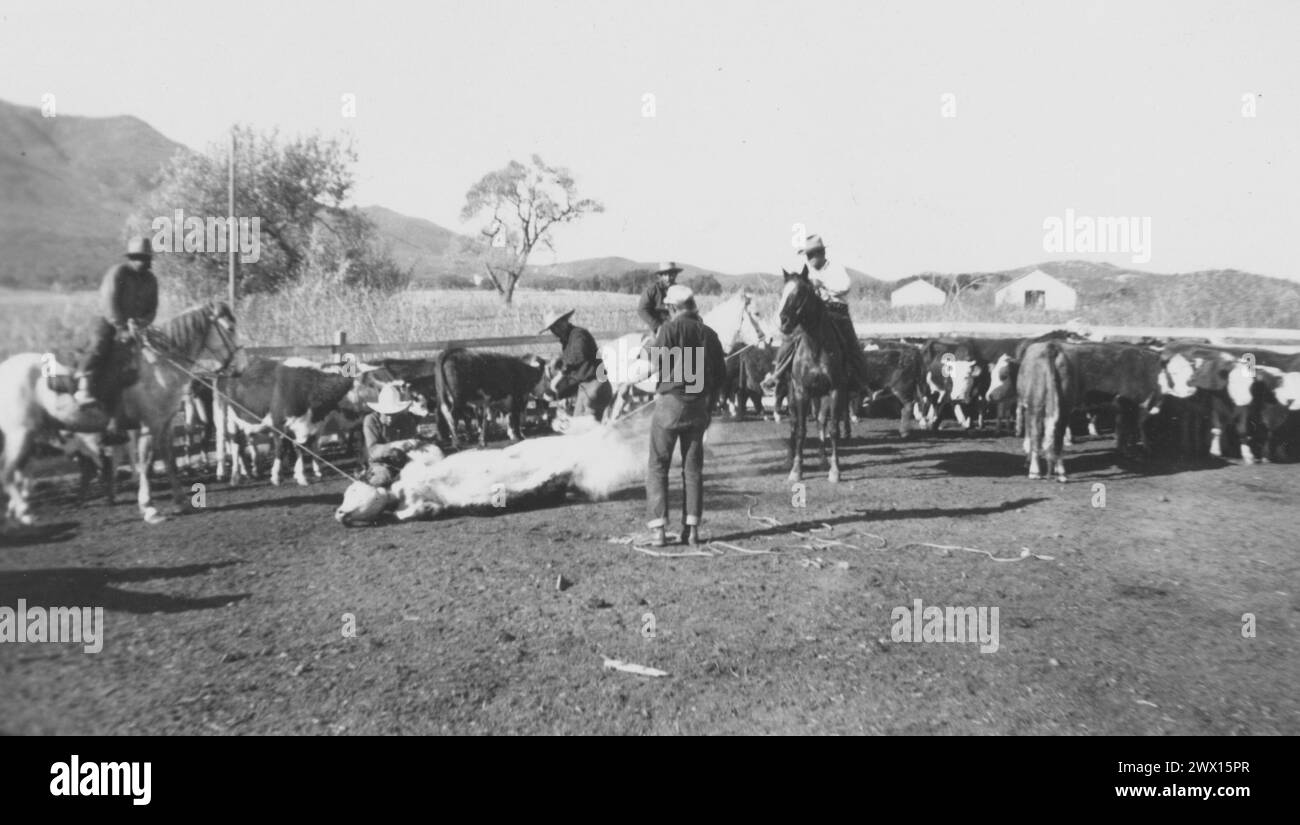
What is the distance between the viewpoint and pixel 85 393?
5.01 metres

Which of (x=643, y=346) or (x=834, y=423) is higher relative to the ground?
(x=643, y=346)

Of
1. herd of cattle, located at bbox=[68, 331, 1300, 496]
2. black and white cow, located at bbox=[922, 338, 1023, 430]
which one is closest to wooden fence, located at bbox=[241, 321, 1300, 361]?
herd of cattle, located at bbox=[68, 331, 1300, 496]

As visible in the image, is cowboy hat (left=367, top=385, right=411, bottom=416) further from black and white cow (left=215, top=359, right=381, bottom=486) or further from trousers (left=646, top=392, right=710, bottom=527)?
trousers (left=646, top=392, right=710, bottom=527)

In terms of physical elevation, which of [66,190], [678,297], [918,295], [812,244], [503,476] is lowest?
[503,476]

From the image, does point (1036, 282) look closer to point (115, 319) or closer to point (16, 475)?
point (115, 319)

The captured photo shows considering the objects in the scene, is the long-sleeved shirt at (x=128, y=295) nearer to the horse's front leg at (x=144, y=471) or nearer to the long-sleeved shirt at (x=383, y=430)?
the horse's front leg at (x=144, y=471)

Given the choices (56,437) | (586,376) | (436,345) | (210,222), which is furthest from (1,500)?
(436,345)

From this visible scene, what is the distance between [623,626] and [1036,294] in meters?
17.8

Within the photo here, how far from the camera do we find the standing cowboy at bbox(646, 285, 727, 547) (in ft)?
21.8

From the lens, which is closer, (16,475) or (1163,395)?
(16,475)

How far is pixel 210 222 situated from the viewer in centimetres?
653

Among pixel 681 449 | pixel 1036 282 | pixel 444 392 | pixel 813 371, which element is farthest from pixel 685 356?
Result: pixel 1036 282

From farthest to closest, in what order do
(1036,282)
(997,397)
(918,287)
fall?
(918,287) → (1036,282) → (997,397)
